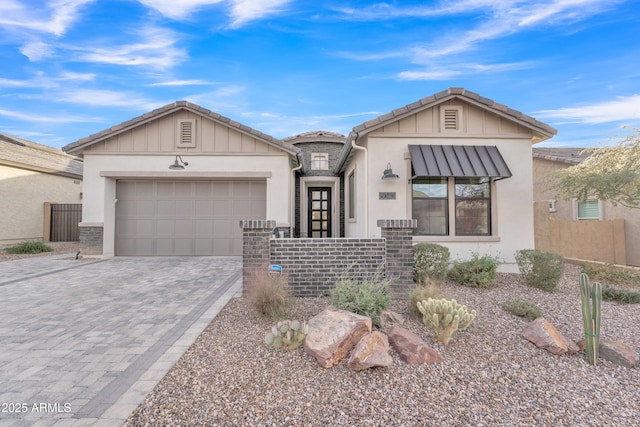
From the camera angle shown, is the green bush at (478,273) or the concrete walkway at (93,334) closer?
the concrete walkway at (93,334)

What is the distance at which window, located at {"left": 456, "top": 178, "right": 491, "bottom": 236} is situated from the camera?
7656mm

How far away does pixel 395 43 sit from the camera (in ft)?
34.7

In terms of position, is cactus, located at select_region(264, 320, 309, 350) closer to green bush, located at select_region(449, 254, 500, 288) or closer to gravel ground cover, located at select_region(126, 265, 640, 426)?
gravel ground cover, located at select_region(126, 265, 640, 426)

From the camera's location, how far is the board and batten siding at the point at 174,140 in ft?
31.9

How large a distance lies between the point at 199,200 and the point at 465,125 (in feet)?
28.6

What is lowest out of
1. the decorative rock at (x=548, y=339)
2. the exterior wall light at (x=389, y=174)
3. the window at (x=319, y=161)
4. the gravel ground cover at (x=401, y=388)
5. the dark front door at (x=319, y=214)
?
the gravel ground cover at (x=401, y=388)

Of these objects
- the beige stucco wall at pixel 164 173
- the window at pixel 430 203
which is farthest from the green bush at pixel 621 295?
the beige stucco wall at pixel 164 173

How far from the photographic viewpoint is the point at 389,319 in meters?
4.02

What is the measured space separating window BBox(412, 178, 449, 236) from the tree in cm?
340

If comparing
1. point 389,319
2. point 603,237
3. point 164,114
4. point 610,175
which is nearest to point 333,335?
point 389,319

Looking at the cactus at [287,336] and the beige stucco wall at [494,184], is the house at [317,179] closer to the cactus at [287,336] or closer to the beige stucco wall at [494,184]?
the beige stucco wall at [494,184]

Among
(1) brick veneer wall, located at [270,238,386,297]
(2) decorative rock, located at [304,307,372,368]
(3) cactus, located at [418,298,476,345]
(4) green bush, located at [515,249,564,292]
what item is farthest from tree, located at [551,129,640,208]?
(2) decorative rock, located at [304,307,372,368]

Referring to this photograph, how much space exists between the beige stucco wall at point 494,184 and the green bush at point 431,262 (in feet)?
4.52

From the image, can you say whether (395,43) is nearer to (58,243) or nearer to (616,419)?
(616,419)
